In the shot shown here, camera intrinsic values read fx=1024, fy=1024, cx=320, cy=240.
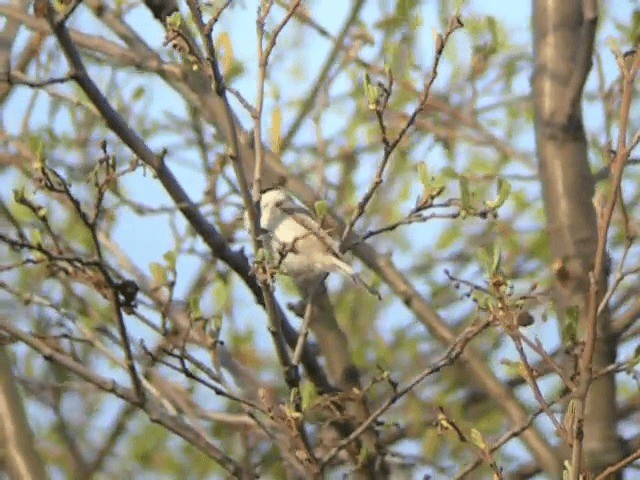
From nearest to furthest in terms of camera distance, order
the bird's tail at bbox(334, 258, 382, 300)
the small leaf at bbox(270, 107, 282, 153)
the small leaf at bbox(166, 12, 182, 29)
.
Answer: the small leaf at bbox(166, 12, 182, 29)
the small leaf at bbox(270, 107, 282, 153)
the bird's tail at bbox(334, 258, 382, 300)

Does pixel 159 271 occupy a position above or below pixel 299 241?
below

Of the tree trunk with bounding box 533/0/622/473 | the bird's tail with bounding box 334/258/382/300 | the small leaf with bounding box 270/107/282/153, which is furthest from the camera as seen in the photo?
the bird's tail with bounding box 334/258/382/300

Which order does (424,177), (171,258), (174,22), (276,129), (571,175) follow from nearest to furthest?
(174,22)
(424,177)
(276,129)
(171,258)
(571,175)

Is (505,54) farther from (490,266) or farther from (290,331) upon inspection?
(490,266)

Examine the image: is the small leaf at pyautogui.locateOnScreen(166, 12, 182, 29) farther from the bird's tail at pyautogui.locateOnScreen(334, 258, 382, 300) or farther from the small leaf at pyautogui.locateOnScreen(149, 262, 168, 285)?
the bird's tail at pyautogui.locateOnScreen(334, 258, 382, 300)

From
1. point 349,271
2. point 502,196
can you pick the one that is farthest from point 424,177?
point 349,271

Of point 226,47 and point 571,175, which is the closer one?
point 226,47

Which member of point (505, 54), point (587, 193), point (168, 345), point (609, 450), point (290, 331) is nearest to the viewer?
point (168, 345)

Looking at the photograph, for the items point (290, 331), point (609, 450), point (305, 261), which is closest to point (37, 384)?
point (305, 261)

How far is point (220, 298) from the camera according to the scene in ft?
8.42

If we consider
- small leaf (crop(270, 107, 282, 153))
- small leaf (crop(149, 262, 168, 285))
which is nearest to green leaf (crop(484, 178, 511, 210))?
small leaf (crop(270, 107, 282, 153))

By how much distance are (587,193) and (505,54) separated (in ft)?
3.38

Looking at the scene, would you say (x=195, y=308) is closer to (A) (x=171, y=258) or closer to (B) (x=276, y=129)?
(A) (x=171, y=258)

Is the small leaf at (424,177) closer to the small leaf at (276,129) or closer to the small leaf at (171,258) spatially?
the small leaf at (276,129)
